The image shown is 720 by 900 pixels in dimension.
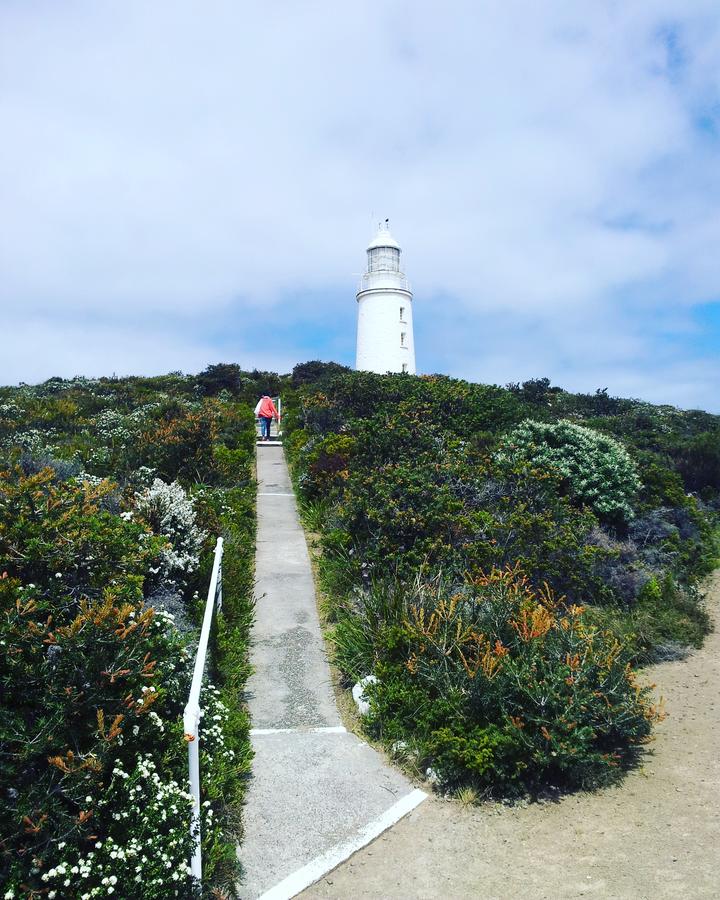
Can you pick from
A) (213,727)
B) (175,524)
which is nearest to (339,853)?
(213,727)

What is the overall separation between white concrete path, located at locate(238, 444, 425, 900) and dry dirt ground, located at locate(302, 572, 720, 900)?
0.18 metres

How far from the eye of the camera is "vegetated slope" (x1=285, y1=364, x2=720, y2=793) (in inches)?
218

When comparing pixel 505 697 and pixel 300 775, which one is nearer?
pixel 300 775

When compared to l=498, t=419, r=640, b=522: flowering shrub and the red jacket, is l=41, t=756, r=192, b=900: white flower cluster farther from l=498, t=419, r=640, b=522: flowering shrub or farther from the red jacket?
the red jacket

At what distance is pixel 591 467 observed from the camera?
11289mm

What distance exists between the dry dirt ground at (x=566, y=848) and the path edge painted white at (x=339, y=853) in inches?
1.9

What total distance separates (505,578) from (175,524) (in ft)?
13.7

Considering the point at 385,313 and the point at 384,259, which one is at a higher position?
the point at 384,259

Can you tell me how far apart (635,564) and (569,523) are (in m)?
1.48

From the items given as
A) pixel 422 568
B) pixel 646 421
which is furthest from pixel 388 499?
pixel 646 421

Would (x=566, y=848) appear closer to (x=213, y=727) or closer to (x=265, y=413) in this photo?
(x=213, y=727)

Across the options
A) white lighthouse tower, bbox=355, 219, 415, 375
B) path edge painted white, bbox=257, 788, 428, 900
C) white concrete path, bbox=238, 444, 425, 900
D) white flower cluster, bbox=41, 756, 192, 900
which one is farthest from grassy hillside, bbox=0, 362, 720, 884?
white lighthouse tower, bbox=355, 219, 415, 375

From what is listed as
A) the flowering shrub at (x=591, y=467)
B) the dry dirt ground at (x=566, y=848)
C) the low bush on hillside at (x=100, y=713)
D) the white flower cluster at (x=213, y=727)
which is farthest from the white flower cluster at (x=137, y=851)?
the flowering shrub at (x=591, y=467)

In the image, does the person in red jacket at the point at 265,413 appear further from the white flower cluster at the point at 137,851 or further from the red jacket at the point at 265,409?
the white flower cluster at the point at 137,851
